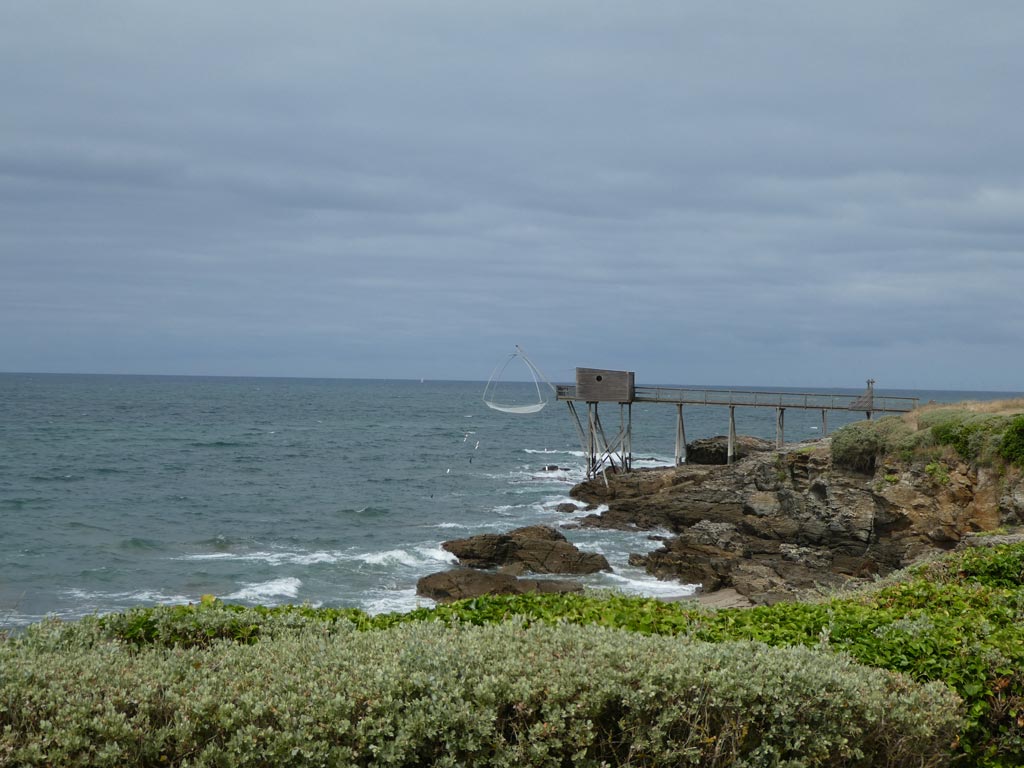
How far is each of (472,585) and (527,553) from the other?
5.34m

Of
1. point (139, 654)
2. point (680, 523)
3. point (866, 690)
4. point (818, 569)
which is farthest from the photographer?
point (680, 523)

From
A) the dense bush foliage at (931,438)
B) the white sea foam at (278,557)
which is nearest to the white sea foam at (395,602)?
the white sea foam at (278,557)

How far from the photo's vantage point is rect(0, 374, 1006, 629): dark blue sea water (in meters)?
26.6

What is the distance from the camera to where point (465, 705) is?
5.54 metres

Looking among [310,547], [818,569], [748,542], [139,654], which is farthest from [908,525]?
[139,654]

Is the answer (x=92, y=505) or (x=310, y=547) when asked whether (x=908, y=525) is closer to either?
(x=310, y=547)

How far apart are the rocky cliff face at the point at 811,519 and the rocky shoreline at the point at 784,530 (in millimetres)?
39

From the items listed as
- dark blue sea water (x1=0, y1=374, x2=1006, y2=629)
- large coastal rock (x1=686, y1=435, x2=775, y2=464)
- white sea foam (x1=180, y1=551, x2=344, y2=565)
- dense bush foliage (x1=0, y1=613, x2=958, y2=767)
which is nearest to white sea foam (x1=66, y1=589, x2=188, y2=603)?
dark blue sea water (x1=0, y1=374, x2=1006, y2=629)

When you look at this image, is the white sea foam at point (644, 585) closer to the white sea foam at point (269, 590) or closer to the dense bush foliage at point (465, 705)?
the white sea foam at point (269, 590)

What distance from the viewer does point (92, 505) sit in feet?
134

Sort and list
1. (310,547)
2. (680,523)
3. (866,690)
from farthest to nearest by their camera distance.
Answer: (680,523) < (310,547) < (866,690)

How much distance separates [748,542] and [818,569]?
13.6ft

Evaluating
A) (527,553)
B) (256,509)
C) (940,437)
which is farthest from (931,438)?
(256,509)

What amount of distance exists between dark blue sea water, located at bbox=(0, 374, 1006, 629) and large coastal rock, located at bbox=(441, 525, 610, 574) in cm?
102
